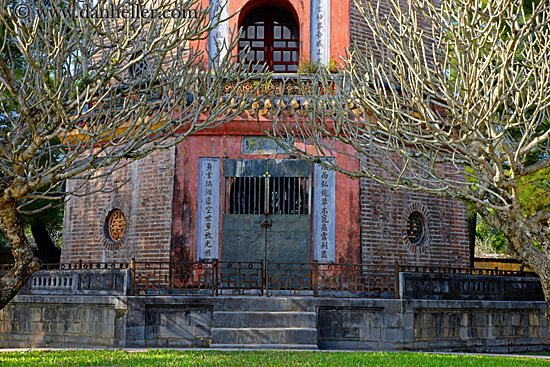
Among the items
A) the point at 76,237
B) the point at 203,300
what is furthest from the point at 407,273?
the point at 76,237

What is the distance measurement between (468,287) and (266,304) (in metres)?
4.54

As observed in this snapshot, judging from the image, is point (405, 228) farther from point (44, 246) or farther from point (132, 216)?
point (44, 246)

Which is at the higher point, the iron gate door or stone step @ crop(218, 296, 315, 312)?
the iron gate door

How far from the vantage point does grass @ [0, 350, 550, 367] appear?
378 inches

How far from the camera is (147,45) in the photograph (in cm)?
1038

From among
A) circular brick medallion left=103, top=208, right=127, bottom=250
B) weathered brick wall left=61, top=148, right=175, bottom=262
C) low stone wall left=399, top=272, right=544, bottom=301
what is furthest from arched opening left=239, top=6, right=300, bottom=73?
low stone wall left=399, top=272, right=544, bottom=301

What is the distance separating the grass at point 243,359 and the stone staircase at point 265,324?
789 millimetres

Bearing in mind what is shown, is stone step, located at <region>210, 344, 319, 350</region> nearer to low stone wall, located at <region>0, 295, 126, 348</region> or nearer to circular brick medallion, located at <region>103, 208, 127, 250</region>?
low stone wall, located at <region>0, 295, 126, 348</region>

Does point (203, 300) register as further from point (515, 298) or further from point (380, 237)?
point (515, 298)

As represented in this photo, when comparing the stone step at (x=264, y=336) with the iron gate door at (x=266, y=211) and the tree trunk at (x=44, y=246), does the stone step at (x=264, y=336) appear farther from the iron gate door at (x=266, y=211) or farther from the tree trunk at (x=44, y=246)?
the tree trunk at (x=44, y=246)

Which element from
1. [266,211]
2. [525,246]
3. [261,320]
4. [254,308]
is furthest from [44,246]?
[525,246]

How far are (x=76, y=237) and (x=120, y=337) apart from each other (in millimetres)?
4662

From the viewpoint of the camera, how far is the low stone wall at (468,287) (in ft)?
41.8

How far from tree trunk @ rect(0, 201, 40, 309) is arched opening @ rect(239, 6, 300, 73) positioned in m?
8.56
